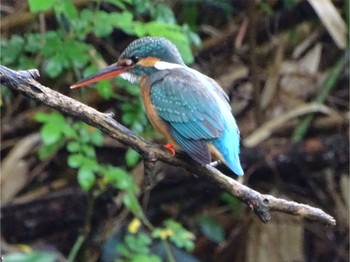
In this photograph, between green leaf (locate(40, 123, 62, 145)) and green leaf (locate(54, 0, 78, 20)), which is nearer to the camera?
green leaf (locate(54, 0, 78, 20))

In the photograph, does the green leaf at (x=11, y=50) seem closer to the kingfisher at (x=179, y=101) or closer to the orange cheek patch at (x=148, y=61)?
the kingfisher at (x=179, y=101)

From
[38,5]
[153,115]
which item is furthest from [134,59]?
[38,5]

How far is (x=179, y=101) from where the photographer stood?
2.74 m

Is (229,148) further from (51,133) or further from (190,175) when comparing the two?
(190,175)

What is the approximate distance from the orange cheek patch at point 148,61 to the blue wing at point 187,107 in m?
0.05

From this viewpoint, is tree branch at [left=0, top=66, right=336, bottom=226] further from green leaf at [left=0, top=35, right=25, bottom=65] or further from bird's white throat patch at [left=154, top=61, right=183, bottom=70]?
green leaf at [left=0, top=35, right=25, bottom=65]

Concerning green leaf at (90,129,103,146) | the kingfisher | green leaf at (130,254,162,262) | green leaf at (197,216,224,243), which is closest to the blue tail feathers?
the kingfisher

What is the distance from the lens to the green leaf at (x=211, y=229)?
181 inches

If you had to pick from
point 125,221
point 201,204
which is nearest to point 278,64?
point 201,204

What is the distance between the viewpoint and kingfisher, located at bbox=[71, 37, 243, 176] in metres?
2.63

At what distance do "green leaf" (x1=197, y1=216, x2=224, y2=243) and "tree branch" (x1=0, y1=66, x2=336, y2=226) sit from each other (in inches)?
86.7

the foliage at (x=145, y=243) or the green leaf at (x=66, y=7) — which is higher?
the green leaf at (x=66, y=7)

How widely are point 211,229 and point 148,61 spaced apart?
199 centimetres

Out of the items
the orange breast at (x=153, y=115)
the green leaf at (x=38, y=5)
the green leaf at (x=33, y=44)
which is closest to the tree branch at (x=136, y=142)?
the orange breast at (x=153, y=115)
